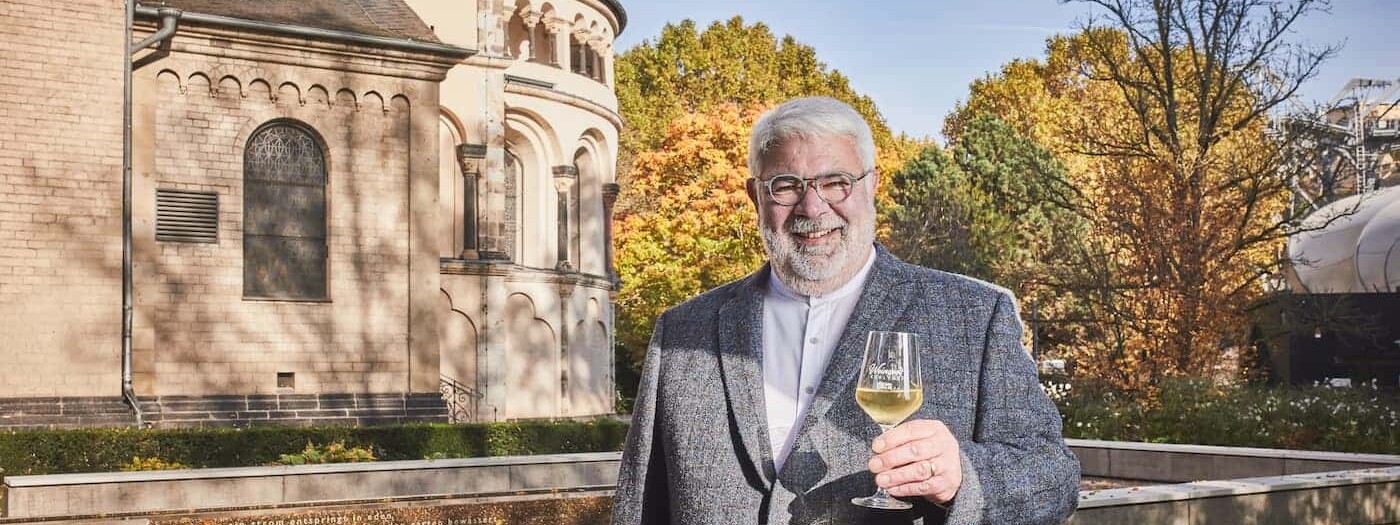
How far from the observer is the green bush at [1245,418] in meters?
17.2

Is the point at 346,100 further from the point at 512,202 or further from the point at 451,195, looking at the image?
the point at 512,202

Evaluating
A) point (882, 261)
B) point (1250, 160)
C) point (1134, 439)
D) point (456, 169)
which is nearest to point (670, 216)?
point (456, 169)

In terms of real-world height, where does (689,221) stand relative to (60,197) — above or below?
above

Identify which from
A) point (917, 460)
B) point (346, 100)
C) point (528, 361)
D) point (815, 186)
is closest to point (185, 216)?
point (346, 100)

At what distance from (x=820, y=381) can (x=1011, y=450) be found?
40 centimetres

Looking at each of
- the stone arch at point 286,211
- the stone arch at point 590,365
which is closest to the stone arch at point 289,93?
the stone arch at point 286,211

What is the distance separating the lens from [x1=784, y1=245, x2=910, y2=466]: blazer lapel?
2.98 m

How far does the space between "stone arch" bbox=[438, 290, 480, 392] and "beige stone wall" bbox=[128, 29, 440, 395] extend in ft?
23.9

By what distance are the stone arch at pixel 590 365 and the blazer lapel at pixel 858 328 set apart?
112 feet

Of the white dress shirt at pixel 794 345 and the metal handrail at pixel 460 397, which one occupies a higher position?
the white dress shirt at pixel 794 345

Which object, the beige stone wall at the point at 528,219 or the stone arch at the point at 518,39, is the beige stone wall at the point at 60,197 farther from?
the stone arch at the point at 518,39

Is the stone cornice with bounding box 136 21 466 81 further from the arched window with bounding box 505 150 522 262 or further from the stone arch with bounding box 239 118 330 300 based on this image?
the arched window with bounding box 505 150 522 262

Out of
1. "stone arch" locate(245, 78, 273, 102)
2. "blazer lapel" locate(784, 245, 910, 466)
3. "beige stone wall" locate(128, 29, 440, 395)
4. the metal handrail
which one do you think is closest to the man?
"blazer lapel" locate(784, 245, 910, 466)

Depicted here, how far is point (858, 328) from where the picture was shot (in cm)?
304
